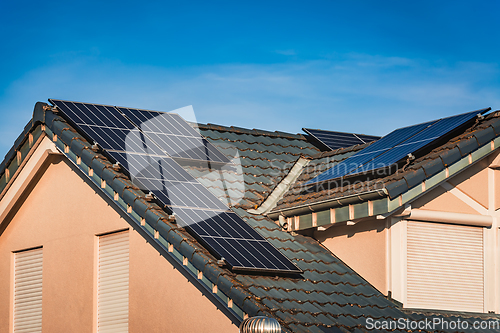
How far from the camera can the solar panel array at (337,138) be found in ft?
62.5

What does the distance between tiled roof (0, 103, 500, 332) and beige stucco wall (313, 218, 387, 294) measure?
177 millimetres

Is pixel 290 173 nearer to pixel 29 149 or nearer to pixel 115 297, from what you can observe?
pixel 115 297

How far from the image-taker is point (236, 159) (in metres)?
17.2

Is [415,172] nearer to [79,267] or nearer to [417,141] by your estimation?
[417,141]

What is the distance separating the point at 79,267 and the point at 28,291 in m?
2.49

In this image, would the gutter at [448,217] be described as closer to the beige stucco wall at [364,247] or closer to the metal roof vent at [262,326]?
the beige stucco wall at [364,247]

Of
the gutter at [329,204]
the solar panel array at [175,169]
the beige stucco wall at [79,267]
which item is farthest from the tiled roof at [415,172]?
the beige stucco wall at [79,267]

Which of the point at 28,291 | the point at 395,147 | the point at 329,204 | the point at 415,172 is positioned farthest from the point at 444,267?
the point at 28,291

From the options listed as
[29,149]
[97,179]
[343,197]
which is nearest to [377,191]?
[343,197]

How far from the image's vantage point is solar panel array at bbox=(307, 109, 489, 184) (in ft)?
45.1

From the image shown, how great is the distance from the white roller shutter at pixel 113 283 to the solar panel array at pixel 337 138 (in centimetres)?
754

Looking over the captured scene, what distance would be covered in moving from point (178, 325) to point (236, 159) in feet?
20.7

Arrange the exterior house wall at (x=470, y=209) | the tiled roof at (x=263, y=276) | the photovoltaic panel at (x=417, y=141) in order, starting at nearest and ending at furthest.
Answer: the tiled roof at (x=263, y=276), the exterior house wall at (x=470, y=209), the photovoltaic panel at (x=417, y=141)

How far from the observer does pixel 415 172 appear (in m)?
12.7
